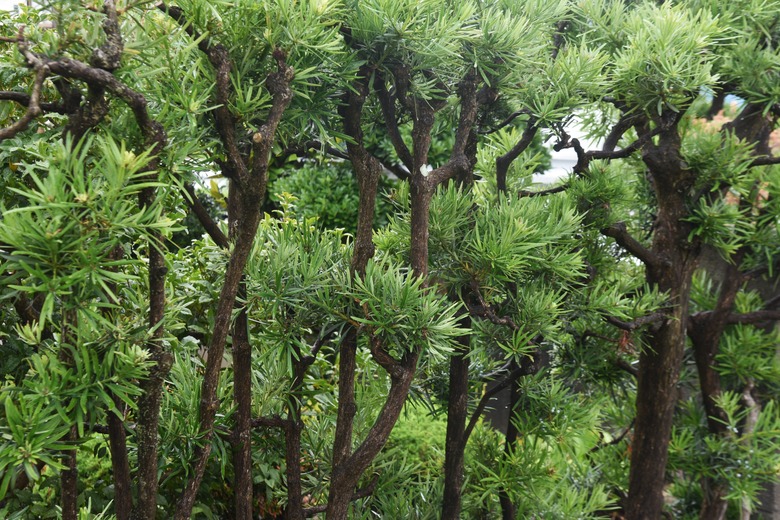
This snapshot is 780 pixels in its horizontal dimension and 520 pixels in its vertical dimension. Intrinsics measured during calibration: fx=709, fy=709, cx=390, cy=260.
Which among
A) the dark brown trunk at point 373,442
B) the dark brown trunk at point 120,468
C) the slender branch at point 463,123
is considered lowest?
the dark brown trunk at point 120,468

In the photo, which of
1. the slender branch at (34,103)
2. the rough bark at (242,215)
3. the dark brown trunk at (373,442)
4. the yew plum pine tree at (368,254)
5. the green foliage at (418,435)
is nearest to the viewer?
the slender branch at (34,103)

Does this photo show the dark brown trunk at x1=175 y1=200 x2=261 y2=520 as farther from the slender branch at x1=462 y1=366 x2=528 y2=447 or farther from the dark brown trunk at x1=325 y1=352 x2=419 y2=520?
the slender branch at x1=462 y1=366 x2=528 y2=447

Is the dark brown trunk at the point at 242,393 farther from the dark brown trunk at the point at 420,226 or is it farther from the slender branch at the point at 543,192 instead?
the slender branch at the point at 543,192

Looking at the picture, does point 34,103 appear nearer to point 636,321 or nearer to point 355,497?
point 355,497

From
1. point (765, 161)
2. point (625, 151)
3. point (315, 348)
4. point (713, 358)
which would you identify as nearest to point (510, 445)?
point (315, 348)

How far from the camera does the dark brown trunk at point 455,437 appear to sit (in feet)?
4.01

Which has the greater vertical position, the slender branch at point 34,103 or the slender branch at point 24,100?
the slender branch at point 24,100

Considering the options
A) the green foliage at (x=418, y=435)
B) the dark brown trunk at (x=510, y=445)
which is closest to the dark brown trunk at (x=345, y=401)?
the dark brown trunk at (x=510, y=445)

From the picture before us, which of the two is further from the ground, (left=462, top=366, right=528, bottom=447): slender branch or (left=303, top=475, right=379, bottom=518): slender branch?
(left=462, top=366, right=528, bottom=447): slender branch

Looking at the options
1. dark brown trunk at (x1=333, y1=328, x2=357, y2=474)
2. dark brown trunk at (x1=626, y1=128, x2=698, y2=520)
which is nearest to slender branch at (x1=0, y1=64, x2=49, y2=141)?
dark brown trunk at (x1=333, y1=328, x2=357, y2=474)

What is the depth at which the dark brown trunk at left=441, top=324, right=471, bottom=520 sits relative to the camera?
1224 millimetres

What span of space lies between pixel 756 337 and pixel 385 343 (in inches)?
43.9

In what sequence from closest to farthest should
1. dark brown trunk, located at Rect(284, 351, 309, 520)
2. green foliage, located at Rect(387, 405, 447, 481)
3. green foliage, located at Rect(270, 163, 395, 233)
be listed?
1. dark brown trunk, located at Rect(284, 351, 309, 520)
2. green foliage, located at Rect(387, 405, 447, 481)
3. green foliage, located at Rect(270, 163, 395, 233)

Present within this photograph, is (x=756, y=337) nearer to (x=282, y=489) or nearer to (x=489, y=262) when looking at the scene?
(x=489, y=262)
